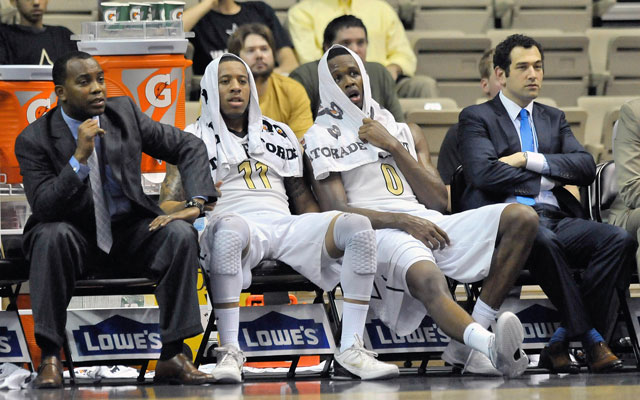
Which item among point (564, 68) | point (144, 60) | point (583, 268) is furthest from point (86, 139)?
point (564, 68)

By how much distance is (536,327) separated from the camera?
513 cm

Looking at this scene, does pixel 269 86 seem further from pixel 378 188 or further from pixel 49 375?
pixel 49 375

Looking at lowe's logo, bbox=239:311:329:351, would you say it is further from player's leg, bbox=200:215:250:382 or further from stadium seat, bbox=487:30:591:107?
stadium seat, bbox=487:30:591:107

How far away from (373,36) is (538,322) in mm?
3380

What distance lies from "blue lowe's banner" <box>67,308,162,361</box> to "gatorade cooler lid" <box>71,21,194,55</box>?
47.6 inches

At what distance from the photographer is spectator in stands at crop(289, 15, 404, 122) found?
6.59m

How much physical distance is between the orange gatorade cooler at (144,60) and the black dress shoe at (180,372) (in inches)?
45.9

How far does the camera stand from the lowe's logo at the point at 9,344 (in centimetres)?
489

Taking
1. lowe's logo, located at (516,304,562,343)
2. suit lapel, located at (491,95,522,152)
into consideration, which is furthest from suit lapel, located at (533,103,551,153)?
lowe's logo, located at (516,304,562,343)

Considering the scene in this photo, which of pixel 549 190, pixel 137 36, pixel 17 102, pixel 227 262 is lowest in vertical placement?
pixel 227 262

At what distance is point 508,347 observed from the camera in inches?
173

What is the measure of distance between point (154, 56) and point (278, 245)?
109 cm

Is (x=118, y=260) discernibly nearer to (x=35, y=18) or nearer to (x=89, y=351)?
(x=89, y=351)

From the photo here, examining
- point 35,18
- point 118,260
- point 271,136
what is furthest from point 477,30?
point 118,260
